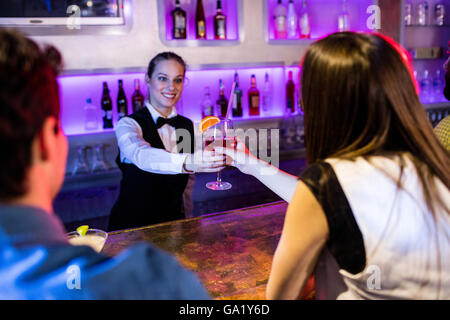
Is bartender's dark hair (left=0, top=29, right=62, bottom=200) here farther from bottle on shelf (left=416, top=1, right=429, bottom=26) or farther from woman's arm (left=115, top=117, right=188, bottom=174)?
bottle on shelf (left=416, top=1, right=429, bottom=26)

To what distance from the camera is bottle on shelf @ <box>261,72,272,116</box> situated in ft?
10.7

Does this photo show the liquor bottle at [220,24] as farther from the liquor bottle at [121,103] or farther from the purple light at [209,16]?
the liquor bottle at [121,103]

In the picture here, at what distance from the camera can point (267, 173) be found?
1.45m

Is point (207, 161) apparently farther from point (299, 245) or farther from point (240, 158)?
point (299, 245)

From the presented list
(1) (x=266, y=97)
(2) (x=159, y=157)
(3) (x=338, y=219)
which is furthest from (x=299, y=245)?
(1) (x=266, y=97)

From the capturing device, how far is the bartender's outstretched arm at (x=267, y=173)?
4.62 feet

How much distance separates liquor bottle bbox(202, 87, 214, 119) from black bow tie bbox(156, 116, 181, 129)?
0.54 metres

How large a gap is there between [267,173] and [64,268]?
1.01 metres

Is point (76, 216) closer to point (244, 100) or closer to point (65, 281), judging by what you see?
point (244, 100)

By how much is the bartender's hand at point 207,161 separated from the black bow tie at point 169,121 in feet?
2.14

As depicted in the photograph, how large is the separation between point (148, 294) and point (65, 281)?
115 millimetres

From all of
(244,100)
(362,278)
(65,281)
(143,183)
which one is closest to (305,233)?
(362,278)

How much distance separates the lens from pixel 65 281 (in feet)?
1.74

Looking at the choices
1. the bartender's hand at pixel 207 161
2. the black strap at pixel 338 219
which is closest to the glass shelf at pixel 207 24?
the bartender's hand at pixel 207 161
